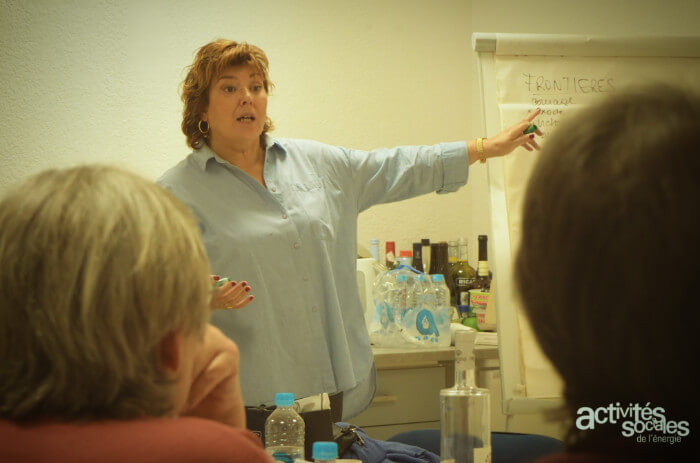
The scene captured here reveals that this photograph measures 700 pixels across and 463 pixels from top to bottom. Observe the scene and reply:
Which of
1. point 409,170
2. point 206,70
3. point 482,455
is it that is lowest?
point 482,455

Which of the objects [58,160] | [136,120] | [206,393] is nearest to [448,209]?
[136,120]

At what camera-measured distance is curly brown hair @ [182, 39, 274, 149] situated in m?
1.94

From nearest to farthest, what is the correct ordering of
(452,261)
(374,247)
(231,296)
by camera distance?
(231,296) → (374,247) → (452,261)

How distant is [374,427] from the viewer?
2391 millimetres

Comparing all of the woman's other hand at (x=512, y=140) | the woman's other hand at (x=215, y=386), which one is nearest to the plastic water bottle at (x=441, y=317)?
the woman's other hand at (x=512, y=140)

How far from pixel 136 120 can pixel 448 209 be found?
1398mm

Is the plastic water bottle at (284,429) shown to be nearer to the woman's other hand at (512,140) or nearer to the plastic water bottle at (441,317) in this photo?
the woman's other hand at (512,140)

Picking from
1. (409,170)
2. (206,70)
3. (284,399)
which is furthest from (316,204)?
(284,399)

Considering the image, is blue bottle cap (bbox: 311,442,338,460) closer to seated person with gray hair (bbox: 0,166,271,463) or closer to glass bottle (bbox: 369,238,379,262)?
seated person with gray hair (bbox: 0,166,271,463)

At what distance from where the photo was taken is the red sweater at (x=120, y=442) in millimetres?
561

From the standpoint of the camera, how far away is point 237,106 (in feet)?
6.32

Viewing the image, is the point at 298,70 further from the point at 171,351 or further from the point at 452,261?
the point at 171,351

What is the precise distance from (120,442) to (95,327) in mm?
98

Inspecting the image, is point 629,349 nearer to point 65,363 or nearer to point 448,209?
point 65,363
